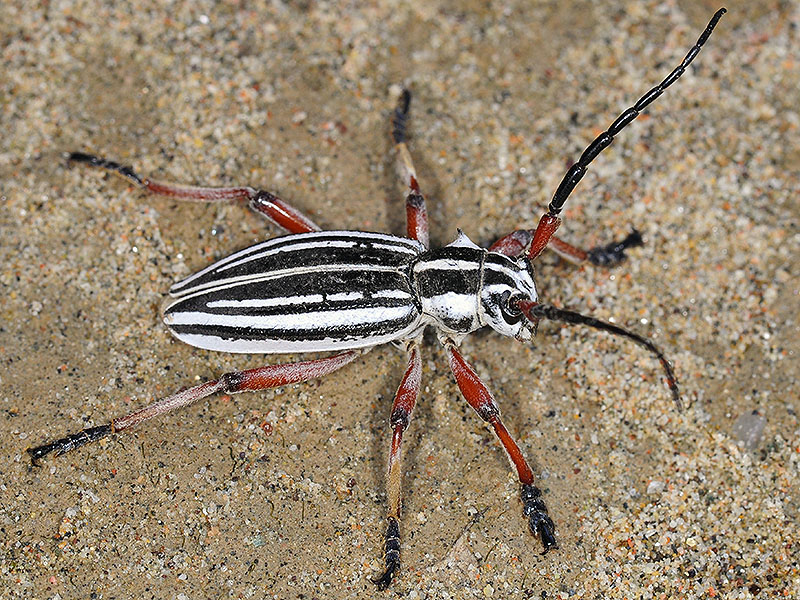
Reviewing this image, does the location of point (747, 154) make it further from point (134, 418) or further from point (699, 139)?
point (134, 418)

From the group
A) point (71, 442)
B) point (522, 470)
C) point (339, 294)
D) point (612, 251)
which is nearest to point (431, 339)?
point (339, 294)

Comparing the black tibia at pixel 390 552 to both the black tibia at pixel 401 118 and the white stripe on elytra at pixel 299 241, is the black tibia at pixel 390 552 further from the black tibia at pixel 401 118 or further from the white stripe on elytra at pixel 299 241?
the black tibia at pixel 401 118

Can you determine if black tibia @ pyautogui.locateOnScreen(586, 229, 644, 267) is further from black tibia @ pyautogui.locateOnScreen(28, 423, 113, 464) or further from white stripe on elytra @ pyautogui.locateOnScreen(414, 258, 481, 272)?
black tibia @ pyautogui.locateOnScreen(28, 423, 113, 464)

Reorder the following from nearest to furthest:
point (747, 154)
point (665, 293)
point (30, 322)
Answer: point (30, 322) < point (665, 293) < point (747, 154)

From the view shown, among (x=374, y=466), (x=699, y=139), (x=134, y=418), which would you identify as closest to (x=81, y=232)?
(x=134, y=418)

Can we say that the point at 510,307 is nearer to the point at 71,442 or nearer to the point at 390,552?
the point at 390,552

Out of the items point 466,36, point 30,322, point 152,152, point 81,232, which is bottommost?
point 30,322

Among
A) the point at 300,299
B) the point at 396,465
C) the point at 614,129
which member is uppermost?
the point at 614,129
